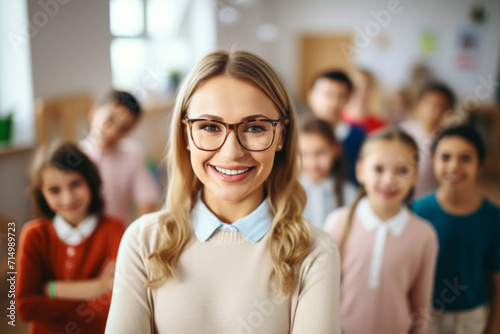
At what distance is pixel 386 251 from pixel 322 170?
0.55 metres

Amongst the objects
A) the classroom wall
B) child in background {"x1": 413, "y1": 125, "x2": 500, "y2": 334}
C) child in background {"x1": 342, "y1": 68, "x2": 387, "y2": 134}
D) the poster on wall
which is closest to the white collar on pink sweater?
child in background {"x1": 413, "y1": 125, "x2": 500, "y2": 334}

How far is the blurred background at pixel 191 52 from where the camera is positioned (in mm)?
1615

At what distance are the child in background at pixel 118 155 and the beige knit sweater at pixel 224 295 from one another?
521mm

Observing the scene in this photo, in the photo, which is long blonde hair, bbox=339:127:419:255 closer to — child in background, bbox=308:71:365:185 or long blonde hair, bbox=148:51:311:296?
long blonde hair, bbox=148:51:311:296

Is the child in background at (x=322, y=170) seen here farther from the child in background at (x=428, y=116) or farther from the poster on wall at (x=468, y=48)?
the poster on wall at (x=468, y=48)

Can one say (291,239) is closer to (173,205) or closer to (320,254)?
(320,254)

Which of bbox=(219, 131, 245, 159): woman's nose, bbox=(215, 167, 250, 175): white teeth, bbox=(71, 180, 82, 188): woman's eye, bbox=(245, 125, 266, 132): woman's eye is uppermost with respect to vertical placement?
bbox=(245, 125, 266, 132): woman's eye

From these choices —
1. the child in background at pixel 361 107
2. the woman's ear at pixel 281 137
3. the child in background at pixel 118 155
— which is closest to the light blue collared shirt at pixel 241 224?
the woman's ear at pixel 281 137

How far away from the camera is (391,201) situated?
1105mm

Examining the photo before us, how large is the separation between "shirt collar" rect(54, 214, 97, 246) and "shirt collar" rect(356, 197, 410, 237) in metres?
0.65

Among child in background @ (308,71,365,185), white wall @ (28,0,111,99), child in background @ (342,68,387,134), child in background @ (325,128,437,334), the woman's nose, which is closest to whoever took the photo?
the woman's nose

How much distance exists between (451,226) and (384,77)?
601 cm

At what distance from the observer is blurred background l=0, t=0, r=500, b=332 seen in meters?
1.62

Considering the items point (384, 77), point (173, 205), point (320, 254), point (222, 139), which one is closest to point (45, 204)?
point (173, 205)
